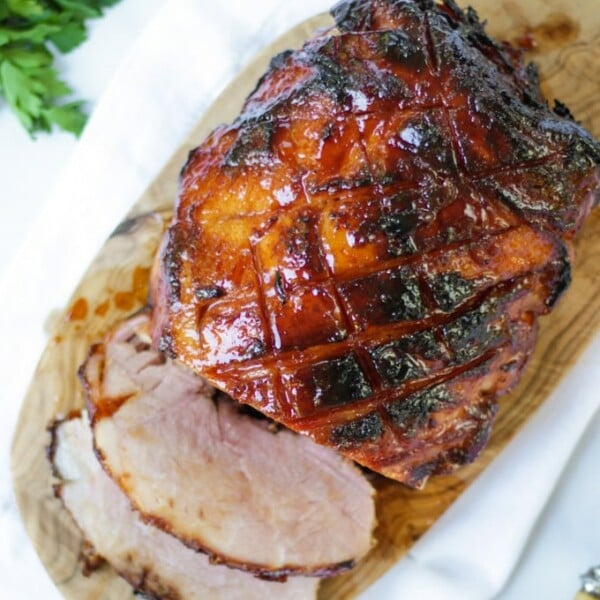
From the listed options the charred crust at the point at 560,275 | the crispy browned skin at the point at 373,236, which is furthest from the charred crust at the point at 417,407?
the charred crust at the point at 560,275

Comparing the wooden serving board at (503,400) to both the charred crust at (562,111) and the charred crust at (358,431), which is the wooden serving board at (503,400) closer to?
the charred crust at (562,111)

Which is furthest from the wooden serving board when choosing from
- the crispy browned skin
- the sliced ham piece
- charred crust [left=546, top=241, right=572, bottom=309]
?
the crispy browned skin

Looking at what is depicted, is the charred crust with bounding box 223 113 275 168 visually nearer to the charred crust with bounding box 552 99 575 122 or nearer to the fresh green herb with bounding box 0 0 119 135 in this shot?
the charred crust with bounding box 552 99 575 122

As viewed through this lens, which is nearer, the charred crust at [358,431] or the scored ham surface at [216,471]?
the charred crust at [358,431]

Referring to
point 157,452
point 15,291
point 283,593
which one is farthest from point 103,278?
point 283,593

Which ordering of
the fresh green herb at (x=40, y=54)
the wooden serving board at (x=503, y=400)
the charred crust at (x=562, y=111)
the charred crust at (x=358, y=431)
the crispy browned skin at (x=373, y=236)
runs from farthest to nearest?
the fresh green herb at (x=40, y=54)
the wooden serving board at (x=503, y=400)
the charred crust at (x=562, y=111)
the charred crust at (x=358, y=431)
the crispy browned skin at (x=373, y=236)

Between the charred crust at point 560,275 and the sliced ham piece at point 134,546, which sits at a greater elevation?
the charred crust at point 560,275
